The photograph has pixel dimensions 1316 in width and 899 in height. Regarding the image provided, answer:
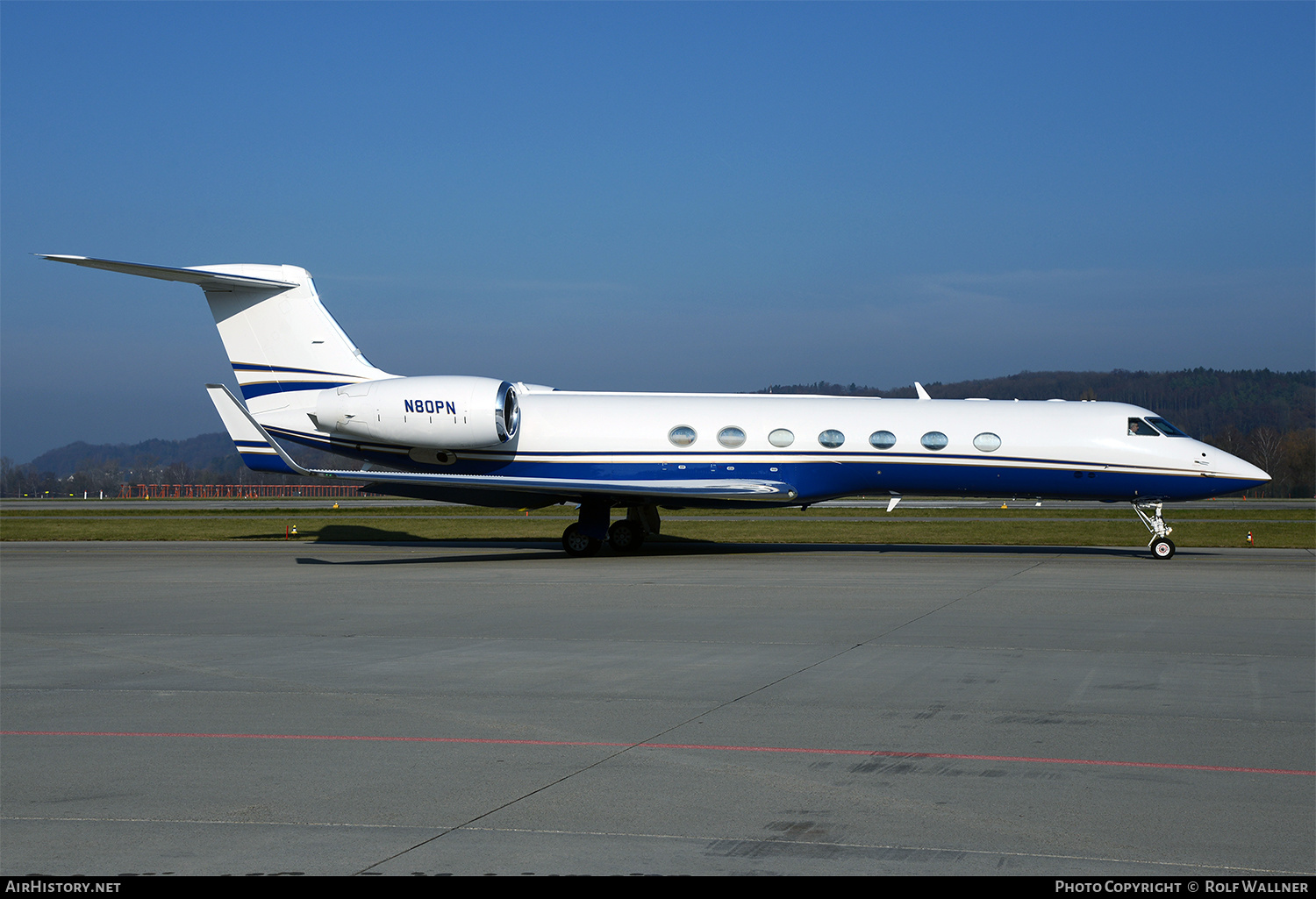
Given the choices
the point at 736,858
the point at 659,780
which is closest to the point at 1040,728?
the point at 659,780

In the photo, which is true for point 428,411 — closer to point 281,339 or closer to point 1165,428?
point 281,339

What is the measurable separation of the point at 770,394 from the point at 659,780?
17.1 meters

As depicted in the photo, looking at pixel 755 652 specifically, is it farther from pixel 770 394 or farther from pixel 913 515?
pixel 913 515

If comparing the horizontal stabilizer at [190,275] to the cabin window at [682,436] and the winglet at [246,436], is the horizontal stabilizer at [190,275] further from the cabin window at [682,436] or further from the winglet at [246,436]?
the cabin window at [682,436]

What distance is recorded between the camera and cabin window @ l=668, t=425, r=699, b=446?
2194cm

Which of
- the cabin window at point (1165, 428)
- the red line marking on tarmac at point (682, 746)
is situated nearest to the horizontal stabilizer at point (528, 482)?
the cabin window at point (1165, 428)

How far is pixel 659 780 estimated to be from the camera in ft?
19.8

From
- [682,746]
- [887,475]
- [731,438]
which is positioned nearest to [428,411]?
[731,438]

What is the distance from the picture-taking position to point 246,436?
2138 cm

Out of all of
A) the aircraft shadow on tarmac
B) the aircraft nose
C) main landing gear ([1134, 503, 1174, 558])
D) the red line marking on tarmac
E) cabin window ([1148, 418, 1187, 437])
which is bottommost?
the aircraft shadow on tarmac

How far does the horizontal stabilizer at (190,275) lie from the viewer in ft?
62.2

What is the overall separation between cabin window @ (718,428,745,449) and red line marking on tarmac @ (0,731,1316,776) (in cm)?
1508

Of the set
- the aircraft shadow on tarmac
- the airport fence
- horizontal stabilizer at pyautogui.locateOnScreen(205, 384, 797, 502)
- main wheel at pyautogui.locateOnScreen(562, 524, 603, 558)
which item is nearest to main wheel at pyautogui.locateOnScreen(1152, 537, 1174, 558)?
the aircraft shadow on tarmac

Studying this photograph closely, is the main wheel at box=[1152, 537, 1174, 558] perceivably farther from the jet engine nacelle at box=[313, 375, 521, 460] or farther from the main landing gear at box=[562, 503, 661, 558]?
the jet engine nacelle at box=[313, 375, 521, 460]
